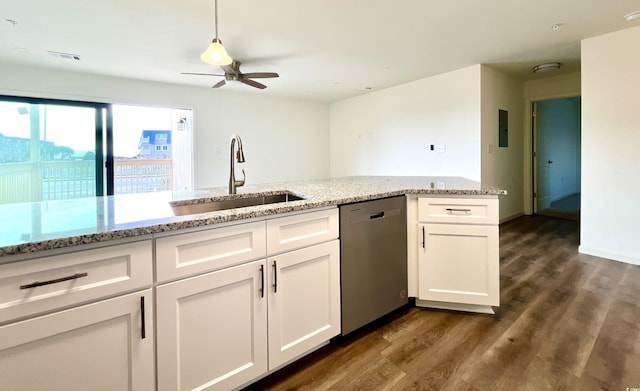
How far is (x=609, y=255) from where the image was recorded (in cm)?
328

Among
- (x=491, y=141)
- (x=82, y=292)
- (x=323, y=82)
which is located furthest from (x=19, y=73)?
(x=491, y=141)

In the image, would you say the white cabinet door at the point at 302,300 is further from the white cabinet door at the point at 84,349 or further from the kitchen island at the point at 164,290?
the white cabinet door at the point at 84,349

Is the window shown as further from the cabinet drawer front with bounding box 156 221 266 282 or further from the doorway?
the doorway

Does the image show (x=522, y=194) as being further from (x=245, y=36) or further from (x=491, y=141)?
(x=245, y=36)

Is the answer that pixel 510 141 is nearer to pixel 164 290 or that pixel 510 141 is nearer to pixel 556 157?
pixel 556 157

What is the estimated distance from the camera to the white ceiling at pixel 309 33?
2.65 meters

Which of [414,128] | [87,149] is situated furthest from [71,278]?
[414,128]

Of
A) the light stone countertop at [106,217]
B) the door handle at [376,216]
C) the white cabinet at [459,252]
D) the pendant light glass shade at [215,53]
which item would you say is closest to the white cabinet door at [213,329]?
the light stone countertop at [106,217]

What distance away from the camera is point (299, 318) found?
1.56 meters

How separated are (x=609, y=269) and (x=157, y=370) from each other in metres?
3.86

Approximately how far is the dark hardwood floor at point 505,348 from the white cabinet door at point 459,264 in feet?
0.52

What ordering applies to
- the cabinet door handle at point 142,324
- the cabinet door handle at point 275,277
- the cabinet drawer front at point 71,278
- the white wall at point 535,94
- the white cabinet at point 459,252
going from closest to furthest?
the cabinet drawer front at point 71,278, the cabinet door handle at point 142,324, the cabinet door handle at point 275,277, the white cabinet at point 459,252, the white wall at point 535,94

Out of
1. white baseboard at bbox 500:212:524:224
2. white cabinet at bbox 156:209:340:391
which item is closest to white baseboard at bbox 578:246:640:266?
white baseboard at bbox 500:212:524:224

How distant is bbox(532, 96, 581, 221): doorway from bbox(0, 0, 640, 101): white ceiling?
4.42 feet
